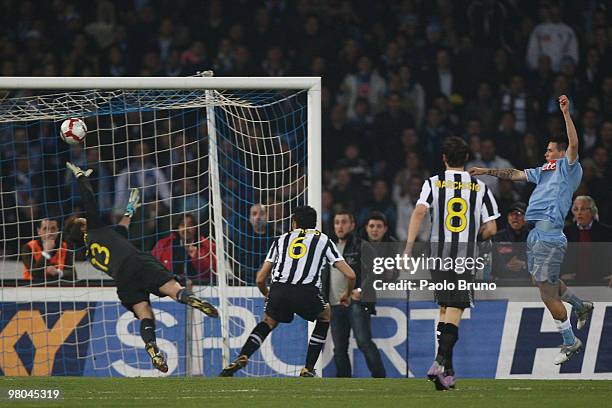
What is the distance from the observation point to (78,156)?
15680mm

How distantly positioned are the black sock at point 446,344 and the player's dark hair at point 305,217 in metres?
2.31

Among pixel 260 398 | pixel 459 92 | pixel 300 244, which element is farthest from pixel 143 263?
pixel 459 92

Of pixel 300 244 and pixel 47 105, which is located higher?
pixel 47 105

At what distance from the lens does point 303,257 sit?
11750 mm

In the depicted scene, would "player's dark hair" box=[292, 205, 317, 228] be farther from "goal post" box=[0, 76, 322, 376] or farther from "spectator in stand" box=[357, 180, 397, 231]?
"spectator in stand" box=[357, 180, 397, 231]

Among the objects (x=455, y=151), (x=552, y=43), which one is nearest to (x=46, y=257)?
(x=455, y=151)

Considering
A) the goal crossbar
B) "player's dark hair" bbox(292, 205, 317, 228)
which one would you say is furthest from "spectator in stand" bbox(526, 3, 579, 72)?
"player's dark hair" bbox(292, 205, 317, 228)

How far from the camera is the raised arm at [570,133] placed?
9.90 m

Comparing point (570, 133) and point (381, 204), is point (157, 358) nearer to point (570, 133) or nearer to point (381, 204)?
point (570, 133)

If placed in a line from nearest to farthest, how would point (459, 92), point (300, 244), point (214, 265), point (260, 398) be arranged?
point (260, 398) < point (300, 244) < point (214, 265) < point (459, 92)

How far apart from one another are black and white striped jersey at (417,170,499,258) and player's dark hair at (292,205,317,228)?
189cm

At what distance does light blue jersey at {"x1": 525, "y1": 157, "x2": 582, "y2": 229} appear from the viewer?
10672 millimetres

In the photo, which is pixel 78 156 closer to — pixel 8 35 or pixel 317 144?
pixel 8 35

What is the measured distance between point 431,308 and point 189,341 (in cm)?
241
